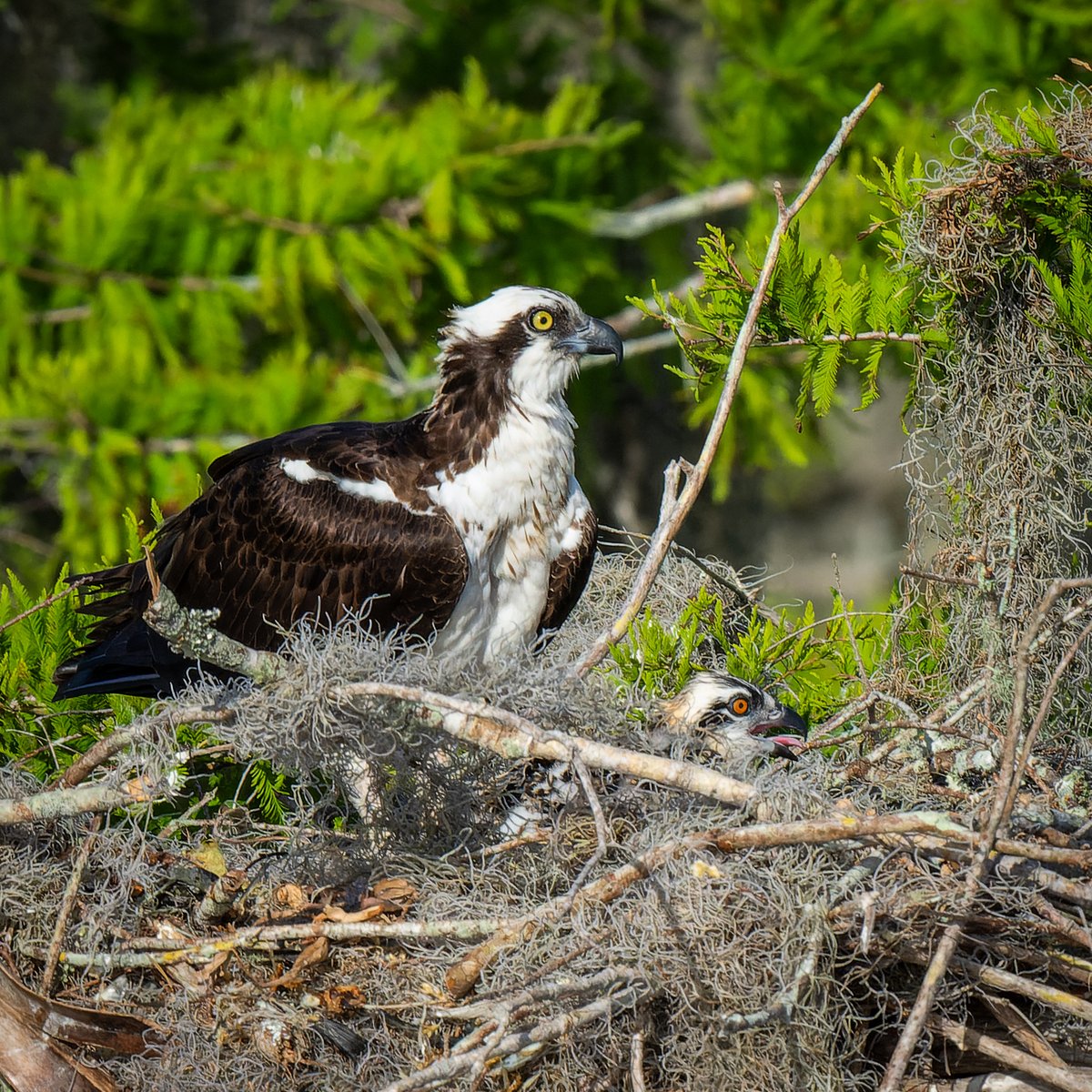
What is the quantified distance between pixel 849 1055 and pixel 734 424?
15.2 feet

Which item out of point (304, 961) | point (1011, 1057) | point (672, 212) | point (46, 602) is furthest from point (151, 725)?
point (672, 212)

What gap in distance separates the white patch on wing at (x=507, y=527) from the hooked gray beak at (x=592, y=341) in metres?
0.22

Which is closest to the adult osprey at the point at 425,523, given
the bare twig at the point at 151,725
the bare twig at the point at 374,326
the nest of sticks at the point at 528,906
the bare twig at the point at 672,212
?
the nest of sticks at the point at 528,906

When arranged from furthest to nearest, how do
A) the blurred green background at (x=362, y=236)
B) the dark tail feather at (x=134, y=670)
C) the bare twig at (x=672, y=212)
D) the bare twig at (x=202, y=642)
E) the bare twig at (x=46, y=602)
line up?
the bare twig at (x=672, y=212), the blurred green background at (x=362, y=236), the dark tail feather at (x=134, y=670), the bare twig at (x=46, y=602), the bare twig at (x=202, y=642)

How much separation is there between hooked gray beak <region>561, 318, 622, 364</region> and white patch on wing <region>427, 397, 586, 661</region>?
218 millimetres

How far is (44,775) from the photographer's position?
12.5 ft

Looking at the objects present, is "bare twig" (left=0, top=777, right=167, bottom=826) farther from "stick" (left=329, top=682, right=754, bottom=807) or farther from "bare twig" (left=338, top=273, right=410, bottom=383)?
"bare twig" (left=338, top=273, right=410, bottom=383)

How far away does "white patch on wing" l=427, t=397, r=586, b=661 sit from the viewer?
3695mm

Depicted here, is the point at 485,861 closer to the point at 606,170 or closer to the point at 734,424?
the point at 734,424

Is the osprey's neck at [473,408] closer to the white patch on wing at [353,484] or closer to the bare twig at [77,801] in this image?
the white patch on wing at [353,484]

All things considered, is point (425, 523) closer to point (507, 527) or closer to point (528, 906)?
point (507, 527)

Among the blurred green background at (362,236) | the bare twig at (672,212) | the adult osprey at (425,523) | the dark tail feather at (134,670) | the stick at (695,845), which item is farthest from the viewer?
the bare twig at (672,212)

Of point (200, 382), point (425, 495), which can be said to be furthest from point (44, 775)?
point (200, 382)

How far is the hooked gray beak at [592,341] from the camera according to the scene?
3938mm
